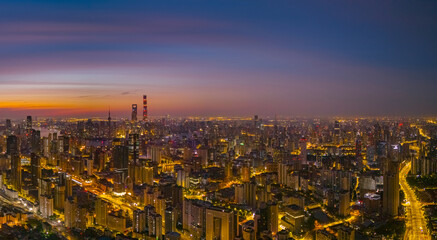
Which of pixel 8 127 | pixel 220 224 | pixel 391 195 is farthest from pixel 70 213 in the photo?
pixel 8 127

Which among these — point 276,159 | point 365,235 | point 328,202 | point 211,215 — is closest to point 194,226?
point 211,215

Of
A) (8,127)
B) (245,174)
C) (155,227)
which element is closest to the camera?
(155,227)

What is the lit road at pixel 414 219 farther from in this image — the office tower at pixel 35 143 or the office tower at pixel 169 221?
the office tower at pixel 35 143

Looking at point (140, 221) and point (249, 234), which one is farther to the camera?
point (140, 221)

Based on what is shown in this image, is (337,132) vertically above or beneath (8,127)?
beneath

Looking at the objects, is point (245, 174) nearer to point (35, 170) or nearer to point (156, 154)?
point (156, 154)

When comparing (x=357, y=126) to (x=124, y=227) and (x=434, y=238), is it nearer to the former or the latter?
(x=434, y=238)

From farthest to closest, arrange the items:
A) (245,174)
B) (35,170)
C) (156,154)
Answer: (156,154) → (245,174) → (35,170)
